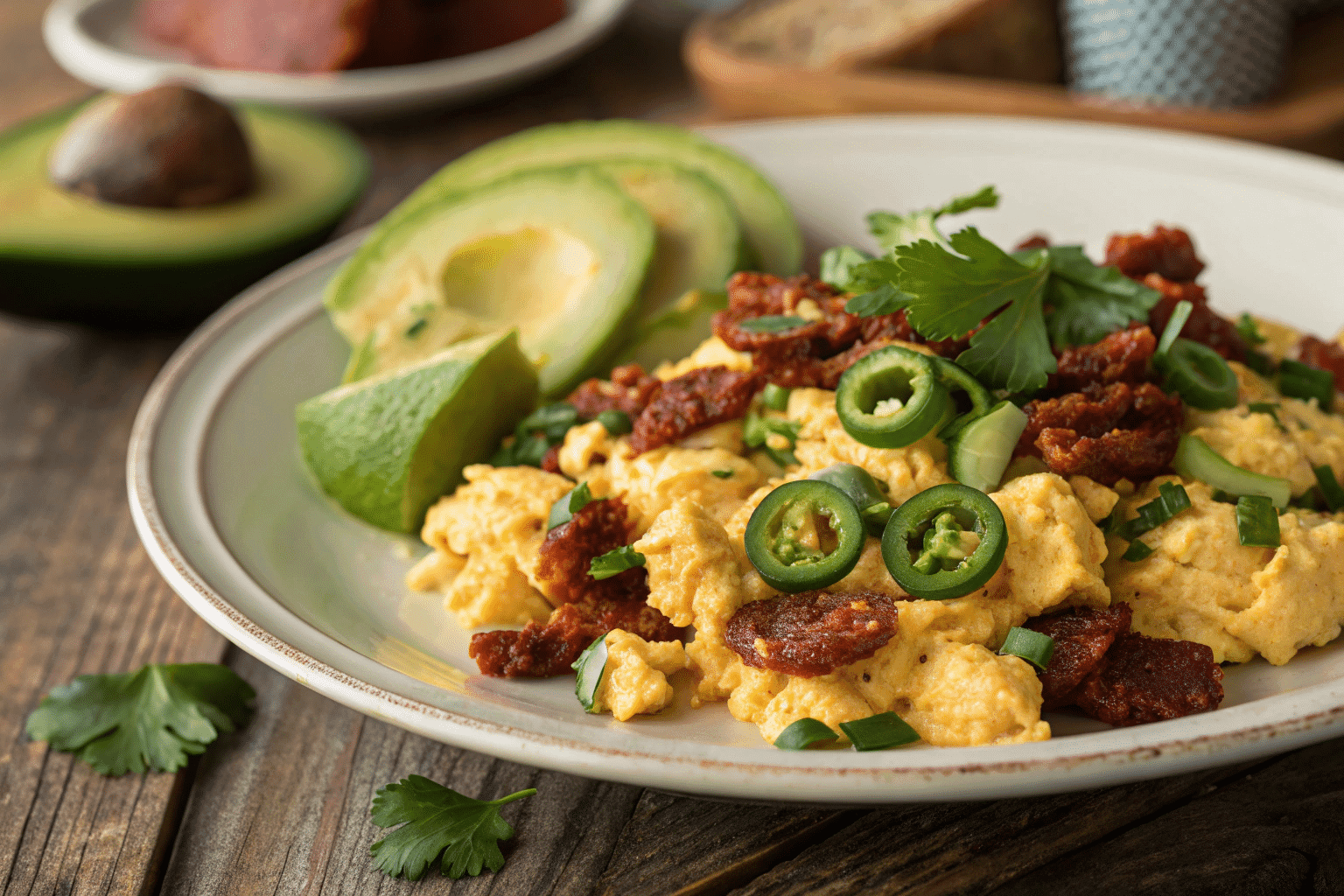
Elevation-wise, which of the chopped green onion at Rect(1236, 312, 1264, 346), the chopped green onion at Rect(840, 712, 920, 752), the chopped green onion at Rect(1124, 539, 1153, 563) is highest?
the chopped green onion at Rect(1236, 312, 1264, 346)

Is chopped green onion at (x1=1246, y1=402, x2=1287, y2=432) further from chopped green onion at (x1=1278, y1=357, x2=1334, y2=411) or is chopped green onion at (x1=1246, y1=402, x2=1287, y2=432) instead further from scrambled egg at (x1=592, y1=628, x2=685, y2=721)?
scrambled egg at (x1=592, y1=628, x2=685, y2=721)

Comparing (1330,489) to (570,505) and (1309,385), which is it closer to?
(1309,385)

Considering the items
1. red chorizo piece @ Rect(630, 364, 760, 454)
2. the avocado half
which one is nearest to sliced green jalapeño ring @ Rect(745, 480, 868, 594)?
red chorizo piece @ Rect(630, 364, 760, 454)

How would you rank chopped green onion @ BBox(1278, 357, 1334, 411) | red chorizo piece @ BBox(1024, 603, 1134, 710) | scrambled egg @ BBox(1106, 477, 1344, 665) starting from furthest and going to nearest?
chopped green onion @ BBox(1278, 357, 1334, 411) → scrambled egg @ BBox(1106, 477, 1344, 665) → red chorizo piece @ BBox(1024, 603, 1134, 710)

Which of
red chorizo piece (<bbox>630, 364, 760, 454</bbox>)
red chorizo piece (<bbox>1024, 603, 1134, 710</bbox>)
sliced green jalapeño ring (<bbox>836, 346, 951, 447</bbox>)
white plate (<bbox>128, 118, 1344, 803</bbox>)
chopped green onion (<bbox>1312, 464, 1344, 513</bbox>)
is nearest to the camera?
white plate (<bbox>128, 118, 1344, 803</bbox>)

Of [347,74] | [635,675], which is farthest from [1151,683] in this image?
[347,74]

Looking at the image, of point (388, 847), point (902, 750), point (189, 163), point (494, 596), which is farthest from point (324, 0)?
point (902, 750)

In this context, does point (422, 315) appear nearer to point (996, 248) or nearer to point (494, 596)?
point (494, 596)
